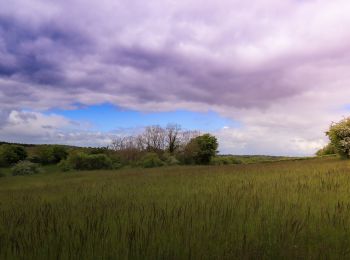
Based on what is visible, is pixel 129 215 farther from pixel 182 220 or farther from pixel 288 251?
pixel 288 251

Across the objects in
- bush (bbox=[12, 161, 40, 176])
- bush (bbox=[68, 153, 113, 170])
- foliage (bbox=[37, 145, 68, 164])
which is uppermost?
foliage (bbox=[37, 145, 68, 164])

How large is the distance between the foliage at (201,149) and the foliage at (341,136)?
20245 millimetres

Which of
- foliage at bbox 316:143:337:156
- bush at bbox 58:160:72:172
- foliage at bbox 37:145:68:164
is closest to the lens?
bush at bbox 58:160:72:172

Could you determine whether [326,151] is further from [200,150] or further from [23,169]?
[23,169]

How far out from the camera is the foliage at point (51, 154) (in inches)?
2050

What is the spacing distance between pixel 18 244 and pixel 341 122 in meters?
35.2

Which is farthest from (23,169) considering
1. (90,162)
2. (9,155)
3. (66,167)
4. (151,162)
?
(151,162)

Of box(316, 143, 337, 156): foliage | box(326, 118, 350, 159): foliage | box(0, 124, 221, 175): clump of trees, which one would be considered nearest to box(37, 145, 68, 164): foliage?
box(0, 124, 221, 175): clump of trees

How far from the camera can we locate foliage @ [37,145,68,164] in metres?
52.1

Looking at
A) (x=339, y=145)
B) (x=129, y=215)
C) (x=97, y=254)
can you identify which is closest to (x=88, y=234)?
(x=97, y=254)

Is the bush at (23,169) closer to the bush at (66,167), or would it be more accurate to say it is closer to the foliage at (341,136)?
the bush at (66,167)

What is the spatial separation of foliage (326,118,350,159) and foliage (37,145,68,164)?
32.7 metres

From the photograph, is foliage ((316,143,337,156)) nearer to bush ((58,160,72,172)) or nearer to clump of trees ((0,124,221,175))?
clump of trees ((0,124,221,175))

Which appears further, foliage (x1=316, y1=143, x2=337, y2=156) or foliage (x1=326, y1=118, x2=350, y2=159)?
foliage (x1=316, y1=143, x2=337, y2=156)
